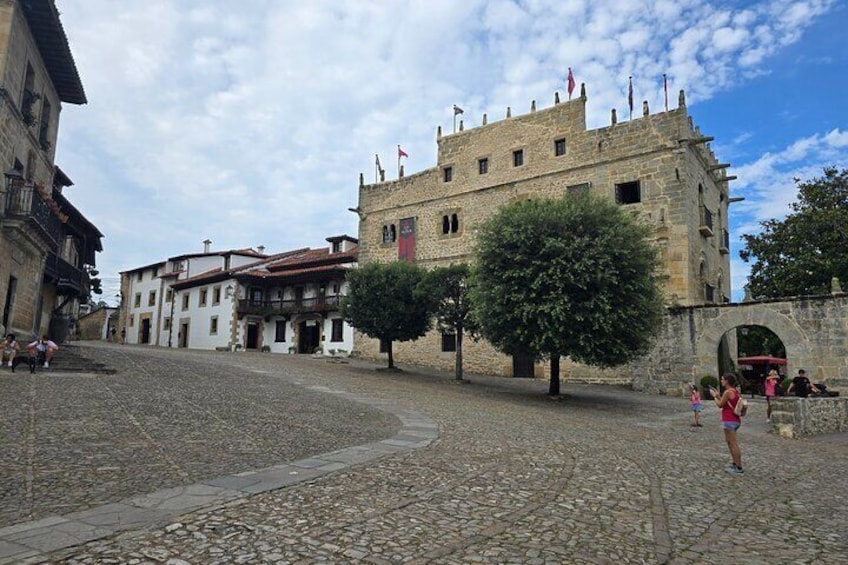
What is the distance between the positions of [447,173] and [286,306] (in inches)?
629

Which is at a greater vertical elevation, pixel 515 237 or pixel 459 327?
pixel 515 237

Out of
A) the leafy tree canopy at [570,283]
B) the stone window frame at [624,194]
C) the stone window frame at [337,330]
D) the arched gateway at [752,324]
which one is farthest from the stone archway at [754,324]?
the stone window frame at [337,330]

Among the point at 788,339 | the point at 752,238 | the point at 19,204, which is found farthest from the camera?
the point at 752,238

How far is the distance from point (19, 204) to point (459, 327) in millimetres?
16295

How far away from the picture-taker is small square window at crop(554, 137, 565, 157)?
30.0 meters

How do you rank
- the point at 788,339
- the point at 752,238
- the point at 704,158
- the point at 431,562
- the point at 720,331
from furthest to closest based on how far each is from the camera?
the point at 752,238 → the point at 704,158 → the point at 720,331 → the point at 788,339 → the point at 431,562

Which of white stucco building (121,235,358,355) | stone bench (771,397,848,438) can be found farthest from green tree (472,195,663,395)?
white stucco building (121,235,358,355)

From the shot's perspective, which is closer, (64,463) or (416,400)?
(64,463)

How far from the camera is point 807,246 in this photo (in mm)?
29578

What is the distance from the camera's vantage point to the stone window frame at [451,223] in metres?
33.2

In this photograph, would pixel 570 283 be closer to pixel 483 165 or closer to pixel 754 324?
pixel 754 324

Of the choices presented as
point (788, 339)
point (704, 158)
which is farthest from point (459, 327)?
point (704, 158)

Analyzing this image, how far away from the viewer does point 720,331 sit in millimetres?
21969

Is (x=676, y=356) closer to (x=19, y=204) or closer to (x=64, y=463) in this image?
(x=64, y=463)
